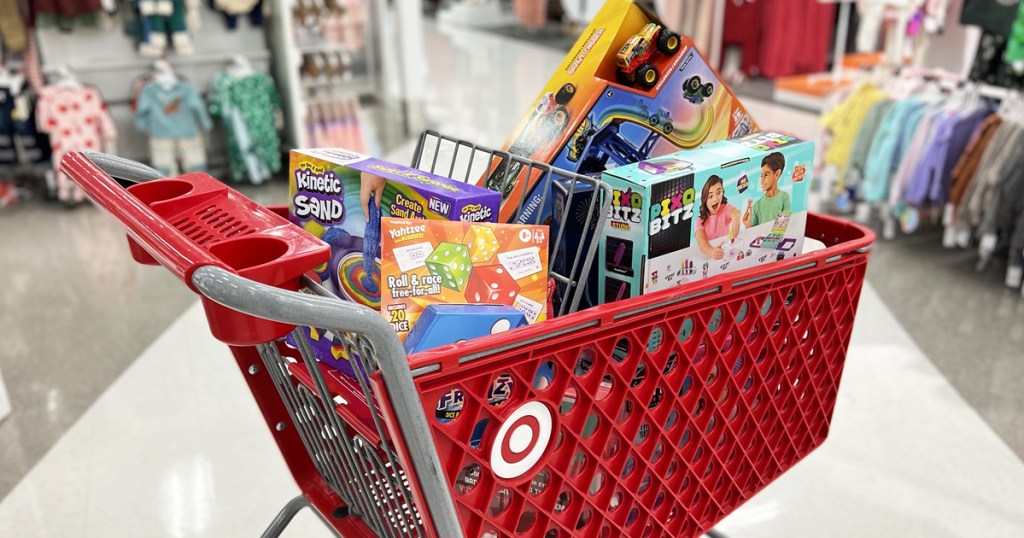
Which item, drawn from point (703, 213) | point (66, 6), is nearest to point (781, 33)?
point (66, 6)

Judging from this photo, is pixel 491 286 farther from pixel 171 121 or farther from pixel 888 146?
pixel 171 121

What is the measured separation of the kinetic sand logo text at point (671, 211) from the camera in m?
1.05

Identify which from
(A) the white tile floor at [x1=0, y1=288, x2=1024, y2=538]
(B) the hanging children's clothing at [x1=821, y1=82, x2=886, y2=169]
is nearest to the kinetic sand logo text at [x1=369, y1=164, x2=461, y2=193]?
(A) the white tile floor at [x1=0, y1=288, x2=1024, y2=538]

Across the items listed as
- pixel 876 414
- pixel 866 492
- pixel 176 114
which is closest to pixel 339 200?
pixel 866 492

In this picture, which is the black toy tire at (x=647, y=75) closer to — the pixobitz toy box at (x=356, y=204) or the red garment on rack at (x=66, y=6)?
the pixobitz toy box at (x=356, y=204)

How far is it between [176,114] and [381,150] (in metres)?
1.42

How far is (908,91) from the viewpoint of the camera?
387 cm

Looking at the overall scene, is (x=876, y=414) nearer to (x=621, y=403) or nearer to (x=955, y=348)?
(x=955, y=348)

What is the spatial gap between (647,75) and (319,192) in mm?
558

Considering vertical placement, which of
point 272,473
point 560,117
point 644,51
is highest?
point 644,51

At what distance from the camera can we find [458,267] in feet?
3.27

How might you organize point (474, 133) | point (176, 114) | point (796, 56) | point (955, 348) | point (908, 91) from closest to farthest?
point (955, 348) < point (908, 91) < point (176, 114) < point (474, 133) < point (796, 56)

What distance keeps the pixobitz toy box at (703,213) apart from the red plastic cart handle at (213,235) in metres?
0.44

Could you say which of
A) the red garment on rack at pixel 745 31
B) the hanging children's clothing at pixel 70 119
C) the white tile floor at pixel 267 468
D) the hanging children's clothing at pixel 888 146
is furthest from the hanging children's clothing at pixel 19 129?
the red garment on rack at pixel 745 31
